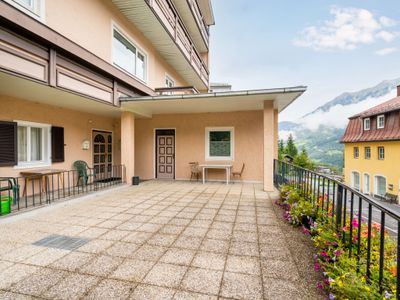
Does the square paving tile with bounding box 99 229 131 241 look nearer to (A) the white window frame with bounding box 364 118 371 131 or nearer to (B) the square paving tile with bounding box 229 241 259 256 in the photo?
(B) the square paving tile with bounding box 229 241 259 256

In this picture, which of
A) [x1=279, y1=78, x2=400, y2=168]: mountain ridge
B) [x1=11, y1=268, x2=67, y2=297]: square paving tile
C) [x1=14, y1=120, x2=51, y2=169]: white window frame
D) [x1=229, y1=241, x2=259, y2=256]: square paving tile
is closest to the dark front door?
[x1=14, y1=120, x2=51, y2=169]: white window frame

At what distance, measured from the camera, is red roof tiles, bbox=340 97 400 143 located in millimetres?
16344

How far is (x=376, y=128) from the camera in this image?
18.4m

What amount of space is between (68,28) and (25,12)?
3.51 feet

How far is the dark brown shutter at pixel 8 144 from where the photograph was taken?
474 centimetres

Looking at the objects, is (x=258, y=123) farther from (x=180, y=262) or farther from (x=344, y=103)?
(x=344, y=103)

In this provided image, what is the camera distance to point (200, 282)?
200 cm

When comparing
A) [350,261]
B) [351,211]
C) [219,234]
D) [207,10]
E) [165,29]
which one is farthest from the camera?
[207,10]

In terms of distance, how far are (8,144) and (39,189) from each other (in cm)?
147

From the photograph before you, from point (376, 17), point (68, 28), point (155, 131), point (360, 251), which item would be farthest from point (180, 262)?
point (376, 17)

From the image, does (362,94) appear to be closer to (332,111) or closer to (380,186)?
(332,111)

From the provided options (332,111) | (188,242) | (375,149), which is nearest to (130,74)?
(188,242)

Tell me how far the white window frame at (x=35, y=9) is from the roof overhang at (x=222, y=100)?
274 cm

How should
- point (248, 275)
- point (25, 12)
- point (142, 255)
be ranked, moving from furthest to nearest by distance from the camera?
point (25, 12) < point (142, 255) < point (248, 275)
